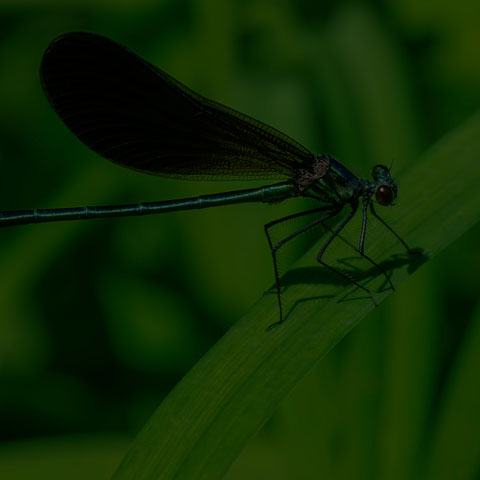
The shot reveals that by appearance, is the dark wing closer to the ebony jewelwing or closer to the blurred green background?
the ebony jewelwing

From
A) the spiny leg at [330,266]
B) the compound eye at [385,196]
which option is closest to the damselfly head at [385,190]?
the compound eye at [385,196]

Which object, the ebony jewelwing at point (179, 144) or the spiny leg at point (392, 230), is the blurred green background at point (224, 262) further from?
the ebony jewelwing at point (179, 144)

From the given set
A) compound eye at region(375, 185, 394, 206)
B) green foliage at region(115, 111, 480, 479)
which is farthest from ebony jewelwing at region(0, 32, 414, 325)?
green foliage at region(115, 111, 480, 479)

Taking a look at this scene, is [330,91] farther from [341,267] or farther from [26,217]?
[26,217]

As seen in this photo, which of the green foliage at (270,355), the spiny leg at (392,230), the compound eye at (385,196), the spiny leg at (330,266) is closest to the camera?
the green foliage at (270,355)

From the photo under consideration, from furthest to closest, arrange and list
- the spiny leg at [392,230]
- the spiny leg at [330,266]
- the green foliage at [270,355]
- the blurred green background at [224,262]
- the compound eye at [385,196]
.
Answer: the compound eye at [385,196] → the blurred green background at [224,262] → the spiny leg at [392,230] → the spiny leg at [330,266] → the green foliage at [270,355]

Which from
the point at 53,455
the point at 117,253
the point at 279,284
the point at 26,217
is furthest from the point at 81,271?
the point at 279,284
